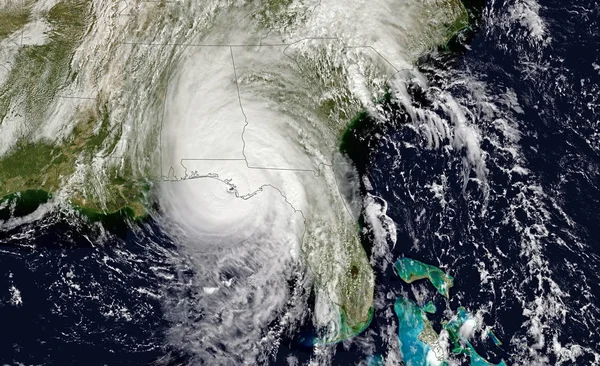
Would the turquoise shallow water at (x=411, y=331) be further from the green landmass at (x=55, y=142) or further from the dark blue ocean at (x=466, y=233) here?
the green landmass at (x=55, y=142)

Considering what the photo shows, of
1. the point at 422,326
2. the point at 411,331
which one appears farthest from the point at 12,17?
the point at 422,326

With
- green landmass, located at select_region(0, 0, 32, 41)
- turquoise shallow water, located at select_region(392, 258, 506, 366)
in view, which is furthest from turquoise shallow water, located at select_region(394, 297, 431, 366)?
green landmass, located at select_region(0, 0, 32, 41)

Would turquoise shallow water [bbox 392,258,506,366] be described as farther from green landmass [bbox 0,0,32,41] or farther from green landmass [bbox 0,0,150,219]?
green landmass [bbox 0,0,32,41]

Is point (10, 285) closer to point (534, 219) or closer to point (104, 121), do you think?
point (104, 121)

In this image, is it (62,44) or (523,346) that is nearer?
(523,346)

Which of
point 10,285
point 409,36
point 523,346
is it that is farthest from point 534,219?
point 10,285

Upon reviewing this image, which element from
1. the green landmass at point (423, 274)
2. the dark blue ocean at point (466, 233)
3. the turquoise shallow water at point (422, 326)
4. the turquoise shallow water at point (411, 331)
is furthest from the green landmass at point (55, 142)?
the turquoise shallow water at point (411, 331)

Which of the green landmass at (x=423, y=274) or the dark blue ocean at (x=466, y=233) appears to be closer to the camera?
the dark blue ocean at (x=466, y=233)

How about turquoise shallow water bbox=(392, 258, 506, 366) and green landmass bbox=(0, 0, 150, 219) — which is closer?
turquoise shallow water bbox=(392, 258, 506, 366)
